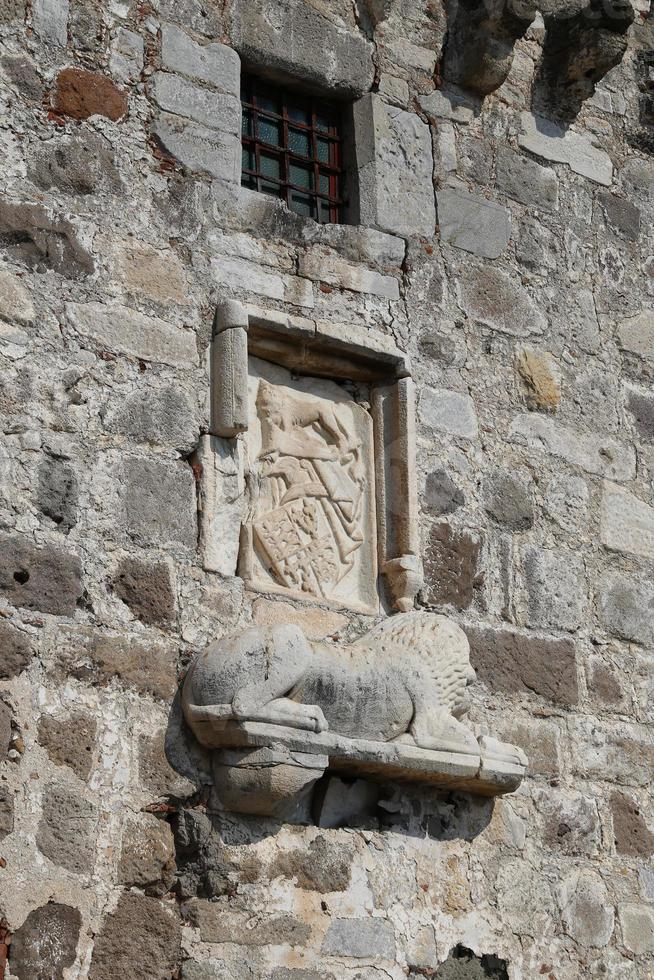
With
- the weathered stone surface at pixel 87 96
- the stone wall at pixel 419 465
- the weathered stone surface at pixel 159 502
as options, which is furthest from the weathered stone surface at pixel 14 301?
the weathered stone surface at pixel 87 96

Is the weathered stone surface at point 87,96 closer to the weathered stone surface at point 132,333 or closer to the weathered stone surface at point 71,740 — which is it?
the weathered stone surface at point 132,333

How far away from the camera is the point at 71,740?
4.61m

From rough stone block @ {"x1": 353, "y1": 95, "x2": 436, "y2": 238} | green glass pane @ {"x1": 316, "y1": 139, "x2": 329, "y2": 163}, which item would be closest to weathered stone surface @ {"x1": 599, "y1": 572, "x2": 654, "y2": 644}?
rough stone block @ {"x1": 353, "y1": 95, "x2": 436, "y2": 238}

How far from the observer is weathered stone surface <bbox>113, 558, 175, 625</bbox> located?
4.85 metres

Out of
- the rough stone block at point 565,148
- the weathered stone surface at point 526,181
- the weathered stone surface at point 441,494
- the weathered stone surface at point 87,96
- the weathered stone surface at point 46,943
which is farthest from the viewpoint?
the rough stone block at point 565,148

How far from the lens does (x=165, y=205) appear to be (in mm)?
5316

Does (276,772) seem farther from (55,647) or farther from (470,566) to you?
(470,566)

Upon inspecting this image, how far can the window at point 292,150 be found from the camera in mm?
5703

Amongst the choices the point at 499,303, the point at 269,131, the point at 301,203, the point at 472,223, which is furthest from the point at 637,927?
the point at 269,131

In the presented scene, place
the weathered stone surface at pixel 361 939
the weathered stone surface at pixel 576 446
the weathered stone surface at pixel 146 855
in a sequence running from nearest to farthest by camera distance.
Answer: the weathered stone surface at pixel 146 855, the weathered stone surface at pixel 361 939, the weathered stone surface at pixel 576 446

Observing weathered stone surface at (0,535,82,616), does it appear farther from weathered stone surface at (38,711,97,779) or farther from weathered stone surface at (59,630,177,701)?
weathered stone surface at (38,711,97,779)

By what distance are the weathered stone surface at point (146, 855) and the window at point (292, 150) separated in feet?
6.82

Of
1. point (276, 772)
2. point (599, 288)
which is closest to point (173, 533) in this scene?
point (276, 772)

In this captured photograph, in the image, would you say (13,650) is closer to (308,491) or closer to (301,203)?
(308,491)
